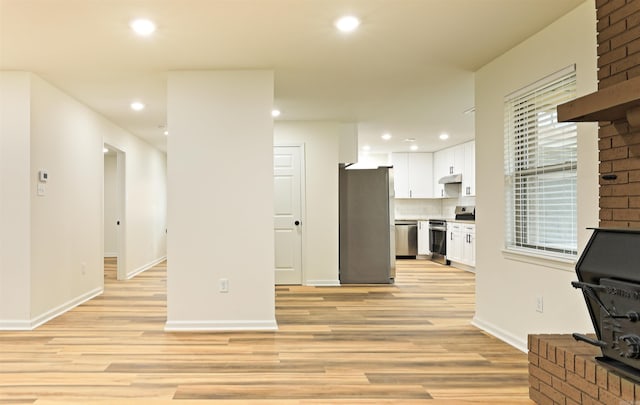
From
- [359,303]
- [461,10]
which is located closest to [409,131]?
[359,303]

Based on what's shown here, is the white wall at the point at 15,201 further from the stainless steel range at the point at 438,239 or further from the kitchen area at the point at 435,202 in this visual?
the stainless steel range at the point at 438,239

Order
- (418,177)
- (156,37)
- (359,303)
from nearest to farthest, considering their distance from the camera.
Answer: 1. (156,37)
2. (359,303)
3. (418,177)

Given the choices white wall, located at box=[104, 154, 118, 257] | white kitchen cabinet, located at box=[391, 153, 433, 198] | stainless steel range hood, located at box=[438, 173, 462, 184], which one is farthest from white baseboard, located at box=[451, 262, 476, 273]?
white wall, located at box=[104, 154, 118, 257]

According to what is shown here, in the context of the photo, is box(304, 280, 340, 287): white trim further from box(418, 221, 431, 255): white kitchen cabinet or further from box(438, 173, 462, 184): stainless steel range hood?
box(438, 173, 462, 184): stainless steel range hood

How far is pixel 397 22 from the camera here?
3.06 m

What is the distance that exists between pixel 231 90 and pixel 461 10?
2080 mm

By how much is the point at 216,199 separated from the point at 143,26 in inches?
60.8

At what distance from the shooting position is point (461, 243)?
802 cm

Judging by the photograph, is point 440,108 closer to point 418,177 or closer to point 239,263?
point 239,263

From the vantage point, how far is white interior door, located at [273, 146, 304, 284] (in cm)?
640

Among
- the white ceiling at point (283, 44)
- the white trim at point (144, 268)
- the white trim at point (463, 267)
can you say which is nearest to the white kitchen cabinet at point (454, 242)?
the white trim at point (463, 267)

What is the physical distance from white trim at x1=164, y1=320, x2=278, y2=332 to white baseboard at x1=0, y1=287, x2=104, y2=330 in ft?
4.03

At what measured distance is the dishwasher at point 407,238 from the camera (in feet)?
31.2

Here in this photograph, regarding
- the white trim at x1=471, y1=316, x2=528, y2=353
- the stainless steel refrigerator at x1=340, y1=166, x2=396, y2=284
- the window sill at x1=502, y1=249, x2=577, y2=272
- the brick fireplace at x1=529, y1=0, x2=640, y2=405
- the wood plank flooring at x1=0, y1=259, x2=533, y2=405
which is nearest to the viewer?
the brick fireplace at x1=529, y1=0, x2=640, y2=405
